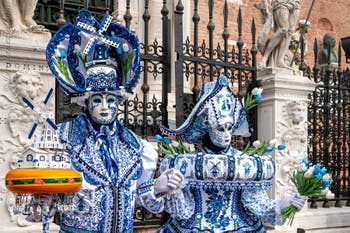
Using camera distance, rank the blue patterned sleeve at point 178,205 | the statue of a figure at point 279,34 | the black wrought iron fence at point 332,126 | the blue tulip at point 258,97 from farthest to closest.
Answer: the black wrought iron fence at point 332,126, the statue of a figure at point 279,34, the blue tulip at point 258,97, the blue patterned sleeve at point 178,205

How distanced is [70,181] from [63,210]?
0.81 feet

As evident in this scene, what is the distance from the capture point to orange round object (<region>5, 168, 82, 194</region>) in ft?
11.0

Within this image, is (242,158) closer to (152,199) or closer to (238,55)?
(152,199)

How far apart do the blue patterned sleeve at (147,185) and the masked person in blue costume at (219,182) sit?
180mm

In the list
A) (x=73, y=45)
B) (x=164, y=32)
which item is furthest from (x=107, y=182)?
(x=164, y=32)

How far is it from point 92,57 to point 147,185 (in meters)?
0.89

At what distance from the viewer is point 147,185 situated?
4.10 meters

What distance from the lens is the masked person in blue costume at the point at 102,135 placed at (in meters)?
3.82

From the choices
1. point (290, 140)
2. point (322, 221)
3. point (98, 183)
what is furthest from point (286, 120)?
point (98, 183)

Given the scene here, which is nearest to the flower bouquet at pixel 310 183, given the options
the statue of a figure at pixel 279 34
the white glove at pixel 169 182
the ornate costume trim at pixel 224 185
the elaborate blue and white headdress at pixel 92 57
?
the ornate costume trim at pixel 224 185

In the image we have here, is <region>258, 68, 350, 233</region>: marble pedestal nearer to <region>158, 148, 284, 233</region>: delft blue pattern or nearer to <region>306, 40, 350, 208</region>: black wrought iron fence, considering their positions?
<region>306, 40, 350, 208</region>: black wrought iron fence

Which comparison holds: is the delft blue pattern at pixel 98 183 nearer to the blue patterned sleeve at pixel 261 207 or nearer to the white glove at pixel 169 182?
the white glove at pixel 169 182

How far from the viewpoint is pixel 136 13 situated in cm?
1023

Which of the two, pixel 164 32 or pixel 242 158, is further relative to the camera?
pixel 164 32
